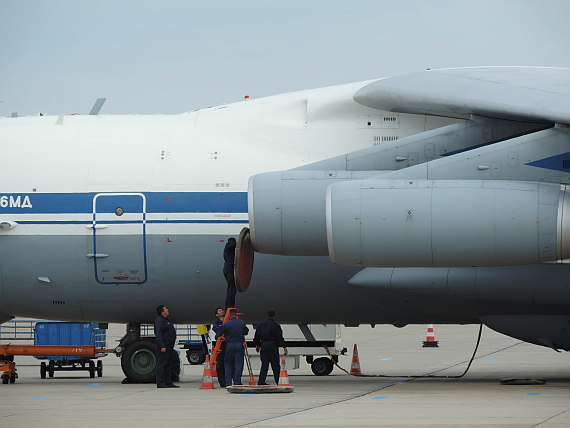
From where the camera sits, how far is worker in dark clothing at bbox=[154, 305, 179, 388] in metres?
17.1

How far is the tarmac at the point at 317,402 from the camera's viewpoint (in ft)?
39.4

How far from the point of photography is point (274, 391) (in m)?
15.8

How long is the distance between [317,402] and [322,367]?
7582 millimetres

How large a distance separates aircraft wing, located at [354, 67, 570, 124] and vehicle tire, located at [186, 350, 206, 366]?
11941 mm

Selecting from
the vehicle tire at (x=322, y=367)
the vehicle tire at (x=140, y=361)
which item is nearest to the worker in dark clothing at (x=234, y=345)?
the vehicle tire at (x=140, y=361)

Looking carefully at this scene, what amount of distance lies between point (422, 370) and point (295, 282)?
6480mm

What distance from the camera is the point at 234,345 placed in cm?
1642

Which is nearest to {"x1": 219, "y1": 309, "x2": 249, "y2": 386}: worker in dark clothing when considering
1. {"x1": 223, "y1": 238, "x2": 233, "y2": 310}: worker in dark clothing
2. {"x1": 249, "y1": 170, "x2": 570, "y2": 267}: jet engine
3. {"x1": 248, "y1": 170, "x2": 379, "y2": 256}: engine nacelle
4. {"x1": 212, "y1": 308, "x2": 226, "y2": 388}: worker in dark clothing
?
{"x1": 223, "y1": 238, "x2": 233, "y2": 310}: worker in dark clothing

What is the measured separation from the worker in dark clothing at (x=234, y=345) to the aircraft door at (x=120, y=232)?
6.06 ft

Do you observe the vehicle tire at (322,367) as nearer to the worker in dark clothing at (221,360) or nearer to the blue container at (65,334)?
the worker in dark clothing at (221,360)

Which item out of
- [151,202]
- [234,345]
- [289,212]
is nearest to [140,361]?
[234,345]

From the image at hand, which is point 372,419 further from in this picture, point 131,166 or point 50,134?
point 50,134

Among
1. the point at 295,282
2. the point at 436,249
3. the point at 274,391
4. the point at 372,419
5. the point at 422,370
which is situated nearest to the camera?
the point at 372,419

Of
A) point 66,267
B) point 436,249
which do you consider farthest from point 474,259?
point 66,267
